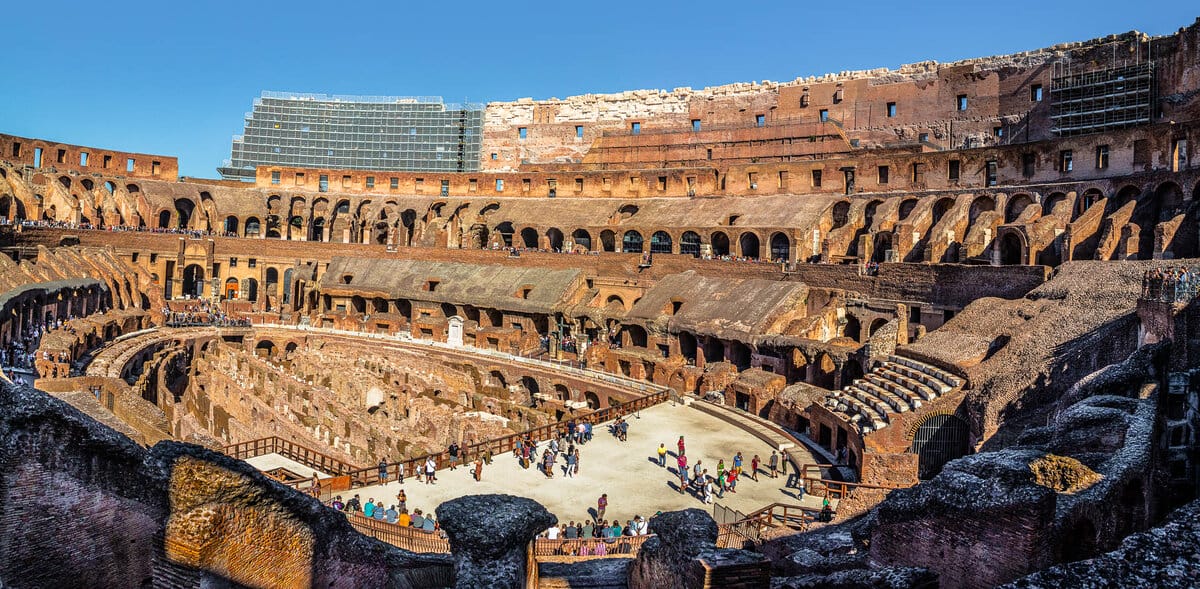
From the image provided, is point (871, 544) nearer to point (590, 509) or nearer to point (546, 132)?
point (590, 509)

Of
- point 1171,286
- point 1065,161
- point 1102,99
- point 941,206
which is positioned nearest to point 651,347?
point 941,206

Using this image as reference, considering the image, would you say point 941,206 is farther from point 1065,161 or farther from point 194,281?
point 194,281

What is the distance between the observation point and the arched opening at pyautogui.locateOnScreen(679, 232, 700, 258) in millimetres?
44812

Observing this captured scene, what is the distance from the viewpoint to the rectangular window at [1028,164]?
122 ft

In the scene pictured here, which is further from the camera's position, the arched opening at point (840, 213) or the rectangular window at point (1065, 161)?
the arched opening at point (840, 213)

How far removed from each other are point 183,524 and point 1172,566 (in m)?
7.67

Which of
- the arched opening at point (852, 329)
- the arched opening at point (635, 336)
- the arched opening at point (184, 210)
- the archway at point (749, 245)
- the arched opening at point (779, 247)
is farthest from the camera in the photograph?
the arched opening at point (184, 210)

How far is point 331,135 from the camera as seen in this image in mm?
70875

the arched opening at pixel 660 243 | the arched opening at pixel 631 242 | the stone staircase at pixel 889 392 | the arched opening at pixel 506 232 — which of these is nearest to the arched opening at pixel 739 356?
the stone staircase at pixel 889 392

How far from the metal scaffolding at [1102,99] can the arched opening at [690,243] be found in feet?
62.6

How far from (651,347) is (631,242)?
45.9 feet

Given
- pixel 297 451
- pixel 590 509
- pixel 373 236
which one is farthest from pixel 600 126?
pixel 590 509

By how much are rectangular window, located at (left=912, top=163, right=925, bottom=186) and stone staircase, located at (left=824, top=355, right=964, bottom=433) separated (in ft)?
61.7

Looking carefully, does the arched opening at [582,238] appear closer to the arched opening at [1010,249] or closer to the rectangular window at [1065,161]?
the arched opening at [1010,249]
